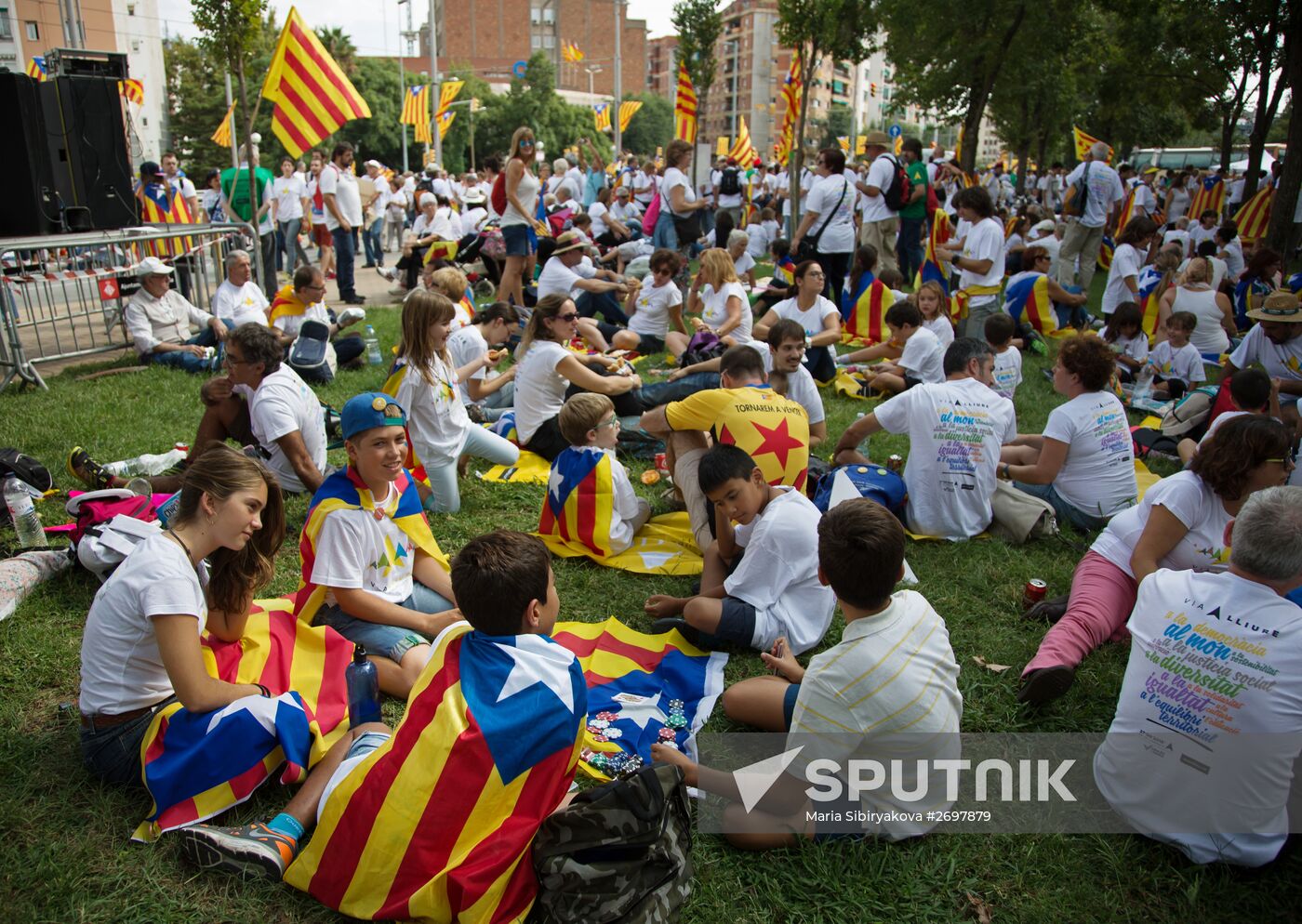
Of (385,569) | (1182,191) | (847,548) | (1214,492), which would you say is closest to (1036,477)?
(1214,492)

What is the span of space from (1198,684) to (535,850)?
6.89 ft

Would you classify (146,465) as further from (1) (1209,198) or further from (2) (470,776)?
(1) (1209,198)

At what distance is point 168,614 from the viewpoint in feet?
9.39

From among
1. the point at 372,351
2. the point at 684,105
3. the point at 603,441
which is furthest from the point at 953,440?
the point at 684,105

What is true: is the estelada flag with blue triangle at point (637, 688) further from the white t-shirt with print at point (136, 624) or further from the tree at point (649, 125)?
the tree at point (649, 125)

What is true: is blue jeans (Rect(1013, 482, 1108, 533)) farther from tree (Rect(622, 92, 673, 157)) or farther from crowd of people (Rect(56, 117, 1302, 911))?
tree (Rect(622, 92, 673, 157))

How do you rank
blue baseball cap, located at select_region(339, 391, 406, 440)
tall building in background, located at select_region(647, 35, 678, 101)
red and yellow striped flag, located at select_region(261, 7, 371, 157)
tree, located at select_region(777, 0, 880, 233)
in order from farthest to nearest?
1. tall building in background, located at select_region(647, 35, 678, 101)
2. tree, located at select_region(777, 0, 880, 233)
3. red and yellow striped flag, located at select_region(261, 7, 371, 157)
4. blue baseball cap, located at select_region(339, 391, 406, 440)

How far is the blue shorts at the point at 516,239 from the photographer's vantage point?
11117 millimetres

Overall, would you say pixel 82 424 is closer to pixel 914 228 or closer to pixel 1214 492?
pixel 1214 492

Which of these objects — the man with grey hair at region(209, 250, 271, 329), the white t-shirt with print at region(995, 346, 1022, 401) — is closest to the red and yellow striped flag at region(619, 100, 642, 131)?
the man with grey hair at region(209, 250, 271, 329)

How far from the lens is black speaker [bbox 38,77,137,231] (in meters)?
11.5

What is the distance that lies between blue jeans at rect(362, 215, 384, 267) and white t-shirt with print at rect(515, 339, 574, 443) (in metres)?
11.2

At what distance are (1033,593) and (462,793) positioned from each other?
328cm

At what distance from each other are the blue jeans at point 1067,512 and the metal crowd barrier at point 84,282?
8459 millimetres
